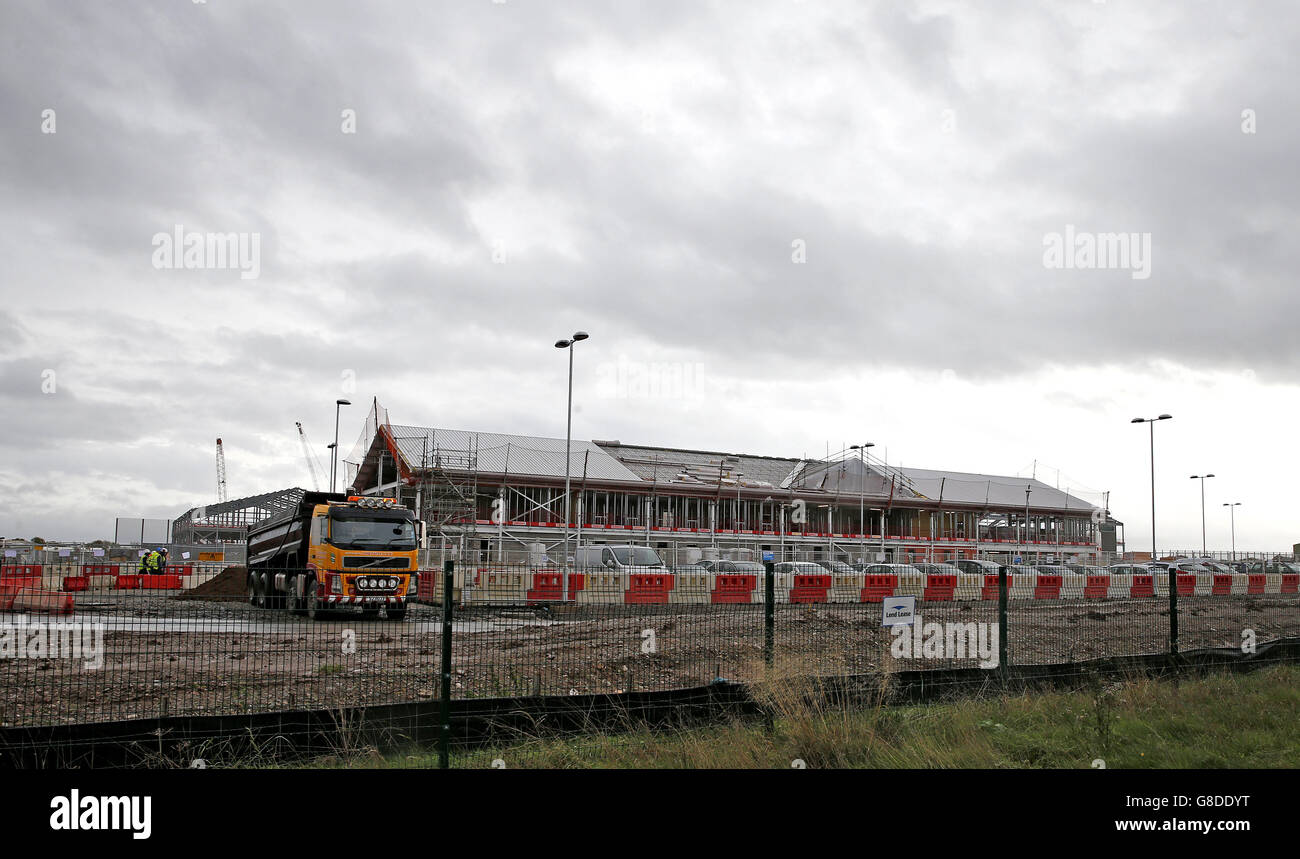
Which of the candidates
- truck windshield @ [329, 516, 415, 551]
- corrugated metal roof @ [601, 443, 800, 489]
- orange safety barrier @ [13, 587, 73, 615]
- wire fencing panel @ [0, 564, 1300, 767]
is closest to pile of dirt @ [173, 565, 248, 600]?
truck windshield @ [329, 516, 415, 551]

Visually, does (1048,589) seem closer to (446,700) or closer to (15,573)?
(446,700)

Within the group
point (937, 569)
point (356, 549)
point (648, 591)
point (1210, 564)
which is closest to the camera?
point (648, 591)

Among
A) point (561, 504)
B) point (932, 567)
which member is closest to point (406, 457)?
point (561, 504)

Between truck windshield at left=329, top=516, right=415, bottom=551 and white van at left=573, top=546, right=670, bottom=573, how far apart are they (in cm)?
982

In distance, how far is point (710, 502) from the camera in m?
69.6

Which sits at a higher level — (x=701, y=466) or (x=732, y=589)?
(x=701, y=466)

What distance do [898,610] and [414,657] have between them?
7.14 metres

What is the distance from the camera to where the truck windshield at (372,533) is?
2350 cm

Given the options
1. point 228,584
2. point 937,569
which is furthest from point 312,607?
point 937,569

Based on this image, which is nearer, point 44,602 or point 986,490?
point 44,602

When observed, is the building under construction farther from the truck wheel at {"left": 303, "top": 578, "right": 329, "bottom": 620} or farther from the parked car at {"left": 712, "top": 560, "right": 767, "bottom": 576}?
the truck wheel at {"left": 303, "top": 578, "right": 329, "bottom": 620}

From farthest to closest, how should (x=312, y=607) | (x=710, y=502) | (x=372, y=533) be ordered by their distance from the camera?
(x=710, y=502) → (x=372, y=533) → (x=312, y=607)

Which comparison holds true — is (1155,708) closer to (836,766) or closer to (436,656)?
(836,766)
